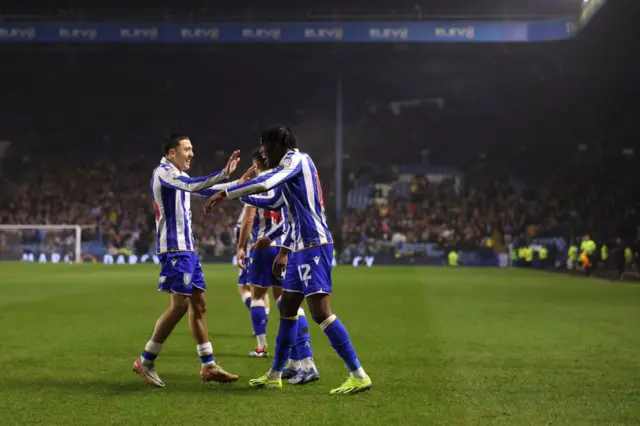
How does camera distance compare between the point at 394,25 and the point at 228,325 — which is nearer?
the point at 228,325

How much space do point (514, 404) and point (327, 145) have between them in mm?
43464

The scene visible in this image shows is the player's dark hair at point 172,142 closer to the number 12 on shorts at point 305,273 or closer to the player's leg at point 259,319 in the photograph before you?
the number 12 on shorts at point 305,273

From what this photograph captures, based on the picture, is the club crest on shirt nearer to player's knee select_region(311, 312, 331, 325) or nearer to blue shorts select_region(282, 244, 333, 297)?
blue shorts select_region(282, 244, 333, 297)

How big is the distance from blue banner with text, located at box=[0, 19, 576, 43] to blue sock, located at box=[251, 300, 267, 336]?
33540mm

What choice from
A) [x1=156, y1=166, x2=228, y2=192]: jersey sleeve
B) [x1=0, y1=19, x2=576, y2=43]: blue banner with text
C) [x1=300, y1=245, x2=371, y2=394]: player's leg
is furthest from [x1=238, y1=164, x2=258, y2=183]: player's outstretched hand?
[x1=0, y1=19, x2=576, y2=43]: blue banner with text

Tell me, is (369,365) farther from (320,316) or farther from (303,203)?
(303,203)

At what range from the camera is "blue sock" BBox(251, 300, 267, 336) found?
380 inches

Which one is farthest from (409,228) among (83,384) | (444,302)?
(83,384)

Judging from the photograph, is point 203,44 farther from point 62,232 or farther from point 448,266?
point 448,266

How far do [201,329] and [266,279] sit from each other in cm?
180

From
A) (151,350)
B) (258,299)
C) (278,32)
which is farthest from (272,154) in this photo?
(278,32)

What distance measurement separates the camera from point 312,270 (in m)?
6.91

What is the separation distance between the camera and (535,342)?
10.9 m

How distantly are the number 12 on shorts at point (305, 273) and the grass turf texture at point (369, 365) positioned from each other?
97cm
